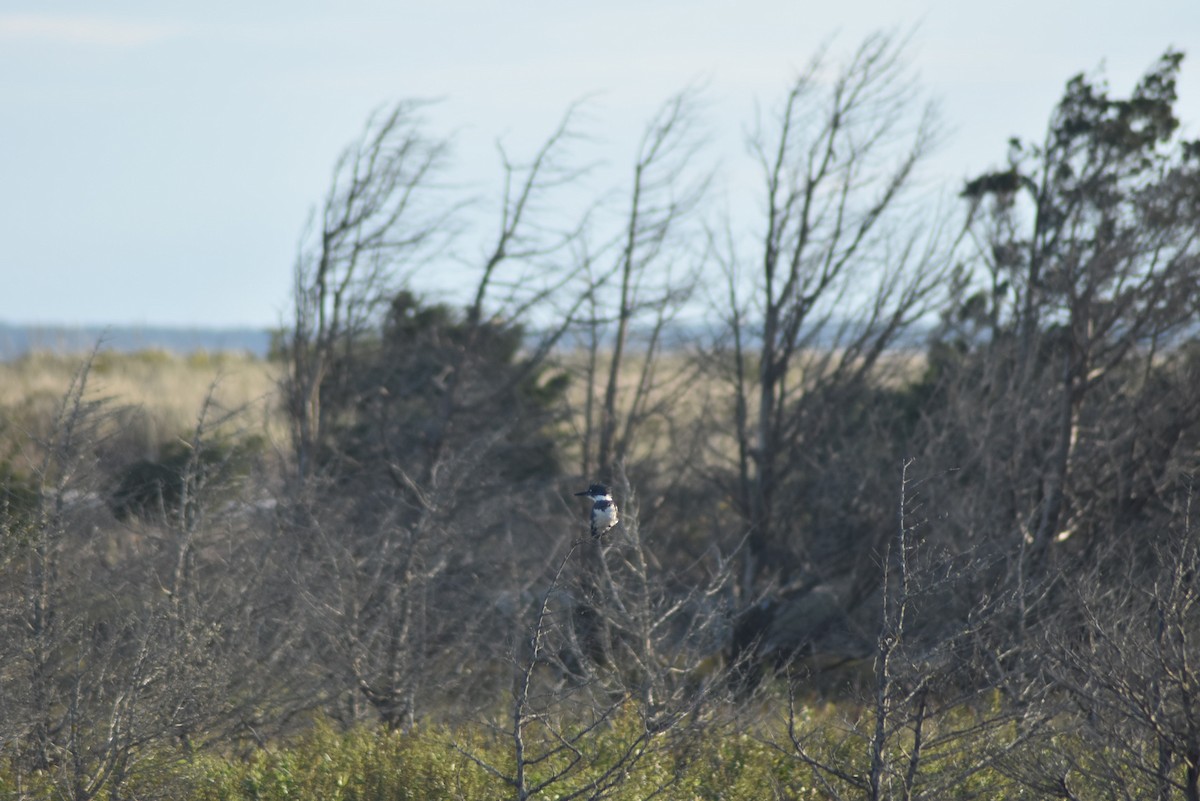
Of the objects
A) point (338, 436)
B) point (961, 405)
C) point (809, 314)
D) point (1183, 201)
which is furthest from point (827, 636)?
point (338, 436)

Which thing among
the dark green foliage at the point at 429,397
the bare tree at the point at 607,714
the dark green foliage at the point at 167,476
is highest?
the dark green foliage at the point at 429,397

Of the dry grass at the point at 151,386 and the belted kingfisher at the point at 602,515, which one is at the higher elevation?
the belted kingfisher at the point at 602,515

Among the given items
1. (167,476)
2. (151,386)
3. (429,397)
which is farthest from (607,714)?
(151,386)

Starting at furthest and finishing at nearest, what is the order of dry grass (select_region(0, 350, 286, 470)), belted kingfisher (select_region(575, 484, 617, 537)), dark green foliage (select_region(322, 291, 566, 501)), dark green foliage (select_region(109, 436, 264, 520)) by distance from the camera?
dry grass (select_region(0, 350, 286, 470)) < dark green foliage (select_region(322, 291, 566, 501)) < dark green foliage (select_region(109, 436, 264, 520)) < belted kingfisher (select_region(575, 484, 617, 537))

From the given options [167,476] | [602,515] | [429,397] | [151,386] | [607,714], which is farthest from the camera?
[151,386]

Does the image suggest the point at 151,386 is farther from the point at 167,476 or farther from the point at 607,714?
the point at 607,714

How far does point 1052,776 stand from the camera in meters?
8.52

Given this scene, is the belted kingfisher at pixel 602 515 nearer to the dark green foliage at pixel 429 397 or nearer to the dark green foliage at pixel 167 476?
the dark green foliage at pixel 167 476

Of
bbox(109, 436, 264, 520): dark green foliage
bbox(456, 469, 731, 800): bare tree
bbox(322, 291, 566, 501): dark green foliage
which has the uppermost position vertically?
bbox(322, 291, 566, 501): dark green foliage

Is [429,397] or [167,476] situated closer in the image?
[167,476]

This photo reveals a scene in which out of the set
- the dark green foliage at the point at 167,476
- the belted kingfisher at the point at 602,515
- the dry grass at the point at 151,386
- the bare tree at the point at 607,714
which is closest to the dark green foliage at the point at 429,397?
the dry grass at the point at 151,386

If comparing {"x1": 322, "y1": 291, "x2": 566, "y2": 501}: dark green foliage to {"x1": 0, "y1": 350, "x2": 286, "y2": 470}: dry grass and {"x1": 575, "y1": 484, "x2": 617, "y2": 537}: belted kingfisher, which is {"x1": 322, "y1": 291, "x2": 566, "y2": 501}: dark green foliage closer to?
{"x1": 0, "y1": 350, "x2": 286, "y2": 470}: dry grass

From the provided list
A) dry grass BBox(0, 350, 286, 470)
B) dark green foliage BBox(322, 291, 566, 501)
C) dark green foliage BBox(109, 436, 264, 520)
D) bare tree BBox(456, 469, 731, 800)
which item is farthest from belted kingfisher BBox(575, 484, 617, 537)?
dry grass BBox(0, 350, 286, 470)

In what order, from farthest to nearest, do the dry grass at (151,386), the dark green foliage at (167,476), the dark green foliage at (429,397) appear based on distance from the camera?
1. the dry grass at (151,386)
2. the dark green foliage at (429,397)
3. the dark green foliage at (167,476)
